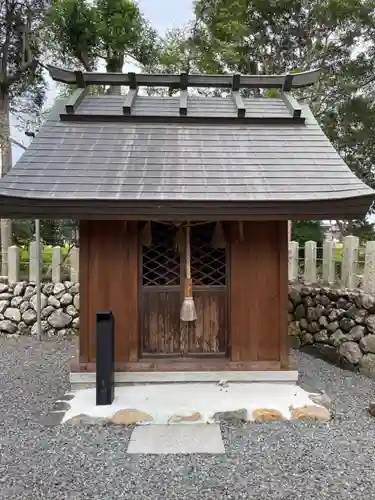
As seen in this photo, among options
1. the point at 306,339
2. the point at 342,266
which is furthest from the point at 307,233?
the point at 306,339

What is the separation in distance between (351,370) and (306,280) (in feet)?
6.54

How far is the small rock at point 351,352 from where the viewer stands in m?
6.31

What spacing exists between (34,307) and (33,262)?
100cm

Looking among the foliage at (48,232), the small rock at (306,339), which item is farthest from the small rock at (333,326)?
the foliage at (48,232)

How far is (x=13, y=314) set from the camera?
310 inches

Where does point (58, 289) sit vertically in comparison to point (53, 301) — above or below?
above

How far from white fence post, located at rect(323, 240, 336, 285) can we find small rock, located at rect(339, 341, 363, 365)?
4.24 feet

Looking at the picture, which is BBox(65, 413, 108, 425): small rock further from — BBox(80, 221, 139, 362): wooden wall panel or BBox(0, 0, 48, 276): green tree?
BBox(0, 0, 48, 276): green tree

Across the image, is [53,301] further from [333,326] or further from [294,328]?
[333,326]

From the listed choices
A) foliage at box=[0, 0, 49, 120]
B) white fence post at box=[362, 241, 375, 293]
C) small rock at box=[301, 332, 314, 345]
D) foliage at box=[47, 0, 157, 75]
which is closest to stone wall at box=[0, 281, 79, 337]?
small rock at box=[301, 332, 314, 345]

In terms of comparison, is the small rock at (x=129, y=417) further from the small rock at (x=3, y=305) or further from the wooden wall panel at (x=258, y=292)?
the small rock at (x=3, y=305)

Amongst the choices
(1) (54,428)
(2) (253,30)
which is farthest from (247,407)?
(2) (253,30)

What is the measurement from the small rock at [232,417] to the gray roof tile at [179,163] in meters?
2.31

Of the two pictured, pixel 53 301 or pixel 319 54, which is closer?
pixel 53 301
